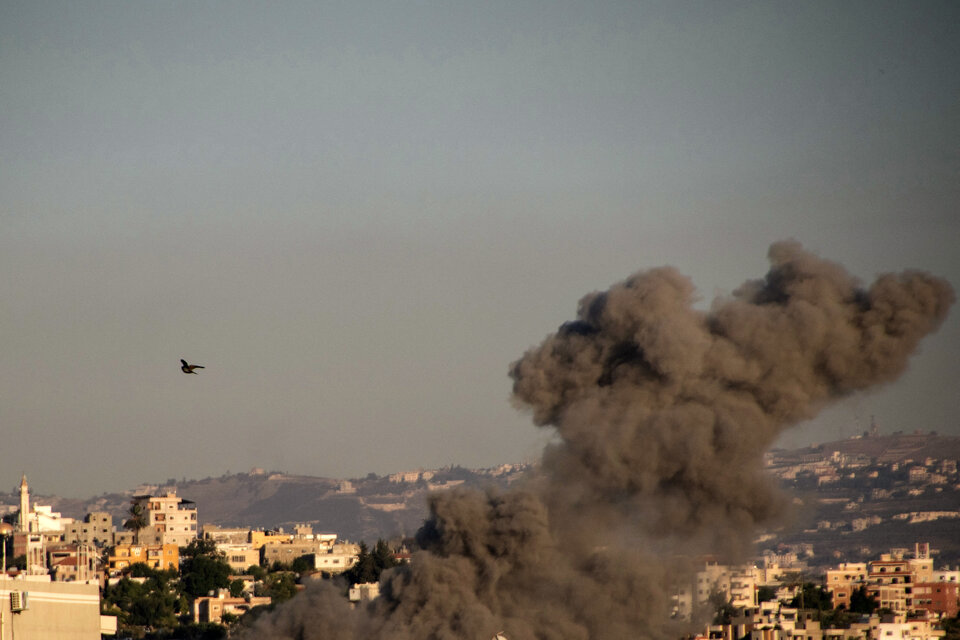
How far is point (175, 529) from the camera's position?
147 meters

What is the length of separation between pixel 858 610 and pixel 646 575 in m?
61.5

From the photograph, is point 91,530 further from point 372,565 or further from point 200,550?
point 372,565

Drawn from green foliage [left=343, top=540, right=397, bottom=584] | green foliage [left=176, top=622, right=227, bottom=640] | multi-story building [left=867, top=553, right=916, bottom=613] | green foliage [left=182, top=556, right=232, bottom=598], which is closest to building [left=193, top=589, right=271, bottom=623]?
green foliage [left=176, top=622, right=227, bottom=640]

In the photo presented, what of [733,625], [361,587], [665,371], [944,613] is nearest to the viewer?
[665,371]

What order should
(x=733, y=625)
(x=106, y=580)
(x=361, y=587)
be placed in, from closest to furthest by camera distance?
(x=361, y=587) < (x=733, y=625) < (x=106, y=580)

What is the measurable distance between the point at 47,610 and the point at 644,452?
19.8m

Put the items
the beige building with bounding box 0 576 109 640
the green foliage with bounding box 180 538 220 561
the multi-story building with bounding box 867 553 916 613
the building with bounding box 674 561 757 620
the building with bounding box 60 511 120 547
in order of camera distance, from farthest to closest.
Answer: the building with bounding box 60 511 120 547 < the green foliage with bounding box 180 538 220 561 < the multi-story building with bounding box 867 553 916 613 < the building with bounding box 674 561 757 620 < the beige building with bounding box 0 576 109 640

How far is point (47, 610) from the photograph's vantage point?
56812 millimetres

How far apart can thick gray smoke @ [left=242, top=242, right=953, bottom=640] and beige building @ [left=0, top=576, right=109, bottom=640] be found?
7253mm

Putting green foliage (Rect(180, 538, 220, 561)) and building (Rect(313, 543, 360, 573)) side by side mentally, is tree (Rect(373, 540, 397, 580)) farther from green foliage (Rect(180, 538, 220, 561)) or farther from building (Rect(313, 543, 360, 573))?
green foliage (Rect(180, 538, 220, 561))

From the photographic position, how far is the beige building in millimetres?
54781

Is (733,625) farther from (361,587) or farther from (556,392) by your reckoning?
(556,392)

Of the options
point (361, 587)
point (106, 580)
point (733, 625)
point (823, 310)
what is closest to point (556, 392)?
point (823, 310)

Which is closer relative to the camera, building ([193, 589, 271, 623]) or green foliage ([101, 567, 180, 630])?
building ([193, 589, 271, 623])
